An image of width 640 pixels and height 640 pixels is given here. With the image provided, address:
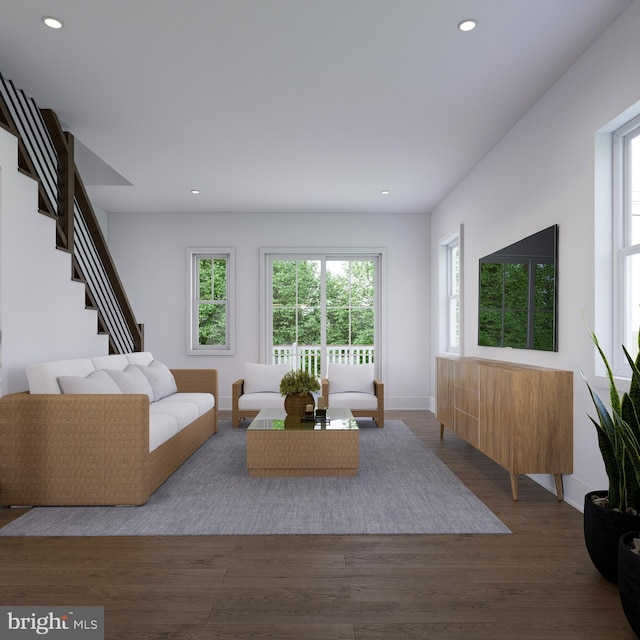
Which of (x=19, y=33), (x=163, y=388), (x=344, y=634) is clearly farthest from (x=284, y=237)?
(x=344, y=634)

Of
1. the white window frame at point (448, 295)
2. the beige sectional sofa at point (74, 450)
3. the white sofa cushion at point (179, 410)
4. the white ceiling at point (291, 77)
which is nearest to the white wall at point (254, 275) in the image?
the white window frame at point (448, 295)

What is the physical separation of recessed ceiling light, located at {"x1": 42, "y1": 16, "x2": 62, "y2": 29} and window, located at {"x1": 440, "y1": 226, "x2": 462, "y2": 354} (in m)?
4.83

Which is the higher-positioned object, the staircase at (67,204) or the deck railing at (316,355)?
the staircase at (67,204)

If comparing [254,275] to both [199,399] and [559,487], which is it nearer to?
[199,399]

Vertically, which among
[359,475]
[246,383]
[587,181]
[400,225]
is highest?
[400,225]

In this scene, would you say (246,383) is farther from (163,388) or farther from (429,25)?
(429,25)

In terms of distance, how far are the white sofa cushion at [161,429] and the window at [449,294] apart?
12.8 ft

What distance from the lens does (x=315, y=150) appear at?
191 inches

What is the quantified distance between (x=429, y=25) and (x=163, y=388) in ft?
12.6

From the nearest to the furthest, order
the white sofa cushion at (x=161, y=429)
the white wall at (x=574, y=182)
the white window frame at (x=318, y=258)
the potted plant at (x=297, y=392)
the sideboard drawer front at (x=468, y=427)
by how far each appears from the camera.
A: the white wall at (x=574, y=182), the white sofa cushion at (x=161, y=429), the sideboard drawer front at (x=468, y=427), the potted plant at (x=297, y=392), the white window frame at (x=318, y=258)

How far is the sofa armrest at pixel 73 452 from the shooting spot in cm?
321

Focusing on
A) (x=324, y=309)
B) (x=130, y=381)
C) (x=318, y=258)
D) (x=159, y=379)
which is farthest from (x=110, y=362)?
(x=318, y=258)

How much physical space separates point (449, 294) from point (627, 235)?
12.6ft

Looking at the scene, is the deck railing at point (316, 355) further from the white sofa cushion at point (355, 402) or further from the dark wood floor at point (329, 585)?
the dark wood floor at point (329, 585)
